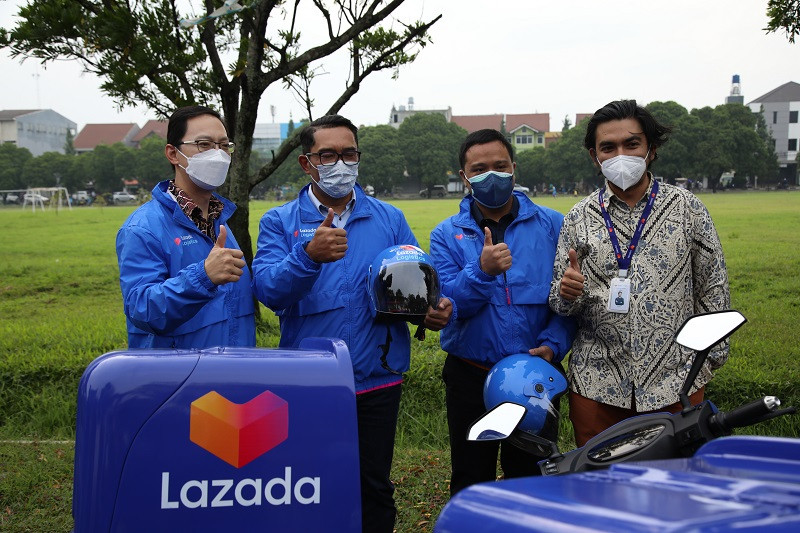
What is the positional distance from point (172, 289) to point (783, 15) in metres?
6.89

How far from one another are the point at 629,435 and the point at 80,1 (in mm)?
6290

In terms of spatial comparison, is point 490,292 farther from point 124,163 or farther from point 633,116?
point 124,163

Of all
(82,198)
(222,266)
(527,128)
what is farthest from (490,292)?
(527,128)

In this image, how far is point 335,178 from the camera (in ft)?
11.9

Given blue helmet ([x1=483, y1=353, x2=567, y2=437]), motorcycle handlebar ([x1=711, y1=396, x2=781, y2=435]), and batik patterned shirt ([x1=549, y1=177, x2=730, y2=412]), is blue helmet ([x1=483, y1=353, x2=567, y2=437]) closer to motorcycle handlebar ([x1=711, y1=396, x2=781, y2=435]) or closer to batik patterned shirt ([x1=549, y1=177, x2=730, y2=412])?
Result: batik patterned shirt ([x1=549, y1=177, x2=730, y2=412])

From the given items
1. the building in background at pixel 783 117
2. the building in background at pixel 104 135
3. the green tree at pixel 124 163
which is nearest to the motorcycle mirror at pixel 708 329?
the green tree at pixel 124 163

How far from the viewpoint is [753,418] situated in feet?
7.18

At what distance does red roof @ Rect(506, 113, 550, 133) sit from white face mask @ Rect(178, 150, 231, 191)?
308 ft

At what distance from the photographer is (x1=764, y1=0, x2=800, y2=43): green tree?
7570mm

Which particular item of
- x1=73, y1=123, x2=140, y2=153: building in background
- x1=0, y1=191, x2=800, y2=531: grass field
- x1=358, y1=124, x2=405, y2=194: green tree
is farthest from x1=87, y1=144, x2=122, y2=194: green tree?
x1=0, y1=191, x2=800, y2=531: grass field

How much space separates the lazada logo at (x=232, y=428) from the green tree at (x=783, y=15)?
716 cm

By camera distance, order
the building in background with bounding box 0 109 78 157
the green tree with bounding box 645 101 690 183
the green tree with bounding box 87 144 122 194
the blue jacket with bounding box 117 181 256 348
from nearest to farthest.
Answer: the blue jacket with bounding box 117 181 256 348 → the green tree with bounding box 645 101 690 183 → the green tree with bounding box 87 144 122 194 → the building in background with bounding box 0 109 78 157

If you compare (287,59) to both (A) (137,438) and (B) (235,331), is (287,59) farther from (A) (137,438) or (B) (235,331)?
(A) (137,438)

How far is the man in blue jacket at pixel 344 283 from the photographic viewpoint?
3369 mm
